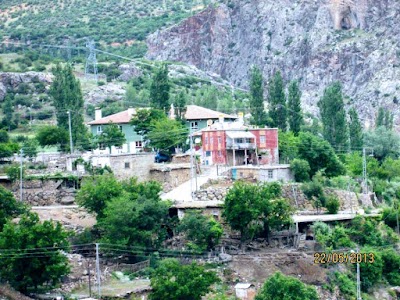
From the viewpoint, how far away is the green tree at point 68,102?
7762 cm

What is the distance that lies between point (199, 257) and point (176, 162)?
1470cm

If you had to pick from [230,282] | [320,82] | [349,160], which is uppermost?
[320,82]

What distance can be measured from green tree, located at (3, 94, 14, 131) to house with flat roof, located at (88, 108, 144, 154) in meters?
16.4

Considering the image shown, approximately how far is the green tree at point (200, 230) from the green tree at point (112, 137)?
17.3 m

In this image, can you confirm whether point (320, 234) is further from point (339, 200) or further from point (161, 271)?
point (161, 271)

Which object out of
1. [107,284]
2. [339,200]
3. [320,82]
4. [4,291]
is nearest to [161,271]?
[107,284]

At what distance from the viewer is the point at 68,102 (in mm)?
80750

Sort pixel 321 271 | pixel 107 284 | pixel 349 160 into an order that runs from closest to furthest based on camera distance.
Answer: pixel 107 284, pixel 321 271, pixel 349 160

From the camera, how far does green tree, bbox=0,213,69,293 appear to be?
49.7 metres

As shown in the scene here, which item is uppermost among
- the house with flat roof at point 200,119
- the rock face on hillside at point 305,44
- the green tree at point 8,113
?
the rock face on hillside at point 305,44

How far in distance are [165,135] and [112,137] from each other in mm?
3913

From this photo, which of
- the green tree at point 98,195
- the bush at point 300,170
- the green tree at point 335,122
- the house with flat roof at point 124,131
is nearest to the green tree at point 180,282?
the green tree at point 98,195

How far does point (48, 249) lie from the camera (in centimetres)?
5069

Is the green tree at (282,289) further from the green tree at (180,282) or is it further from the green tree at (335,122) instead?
the green tree at (335,122)
